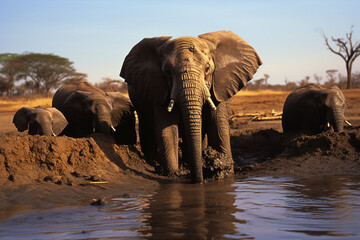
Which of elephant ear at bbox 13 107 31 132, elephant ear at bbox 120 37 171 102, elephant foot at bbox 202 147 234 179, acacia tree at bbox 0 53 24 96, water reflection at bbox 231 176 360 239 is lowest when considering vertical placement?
water reflection at bbox 231 176 360 239

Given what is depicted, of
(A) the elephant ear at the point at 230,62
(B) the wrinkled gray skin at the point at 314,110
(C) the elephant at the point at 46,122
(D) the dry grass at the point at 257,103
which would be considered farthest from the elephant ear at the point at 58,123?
(D) the dry grass at the point at 257,103

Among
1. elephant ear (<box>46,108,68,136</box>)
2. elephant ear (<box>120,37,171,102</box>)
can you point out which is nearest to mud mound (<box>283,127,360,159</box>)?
elephant ear (<box>120,37,171,102</box>)

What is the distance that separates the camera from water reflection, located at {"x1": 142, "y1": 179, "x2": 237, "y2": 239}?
3.92 metres

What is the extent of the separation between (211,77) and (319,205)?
2.67 meters

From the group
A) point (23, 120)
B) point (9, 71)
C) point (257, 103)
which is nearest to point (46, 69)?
point (9, 71)

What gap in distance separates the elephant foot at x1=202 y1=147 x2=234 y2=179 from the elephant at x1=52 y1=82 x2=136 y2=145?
2620 millimetres

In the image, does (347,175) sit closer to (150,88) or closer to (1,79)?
(150,88)

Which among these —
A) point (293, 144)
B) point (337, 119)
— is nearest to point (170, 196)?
point (293, 144)

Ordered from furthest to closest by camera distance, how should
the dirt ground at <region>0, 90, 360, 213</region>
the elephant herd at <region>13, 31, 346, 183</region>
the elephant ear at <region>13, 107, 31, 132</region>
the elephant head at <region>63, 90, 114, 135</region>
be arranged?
1. the elephant ear at <region>13, 107, 31, 132</region>
2. the elephant head at <region>63, 90, 114, 135</region>
3. the elephant herd at <region>13, 31, 346, 183</region>
4. the dirt ground at <region>0, 90, 360, 213</region>

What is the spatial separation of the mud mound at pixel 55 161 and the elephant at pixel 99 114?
7.27 feet

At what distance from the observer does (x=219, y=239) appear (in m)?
3.69

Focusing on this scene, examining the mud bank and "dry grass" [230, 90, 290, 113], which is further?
"dry grass" [230, 90, 290, 113]

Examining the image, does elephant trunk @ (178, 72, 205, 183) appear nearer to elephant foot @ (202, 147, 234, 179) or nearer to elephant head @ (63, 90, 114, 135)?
elephant foot @ (202, 147, 234, 179)

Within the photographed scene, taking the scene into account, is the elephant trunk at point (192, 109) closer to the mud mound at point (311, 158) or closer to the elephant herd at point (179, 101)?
the elephant herd at point (179, 101)
